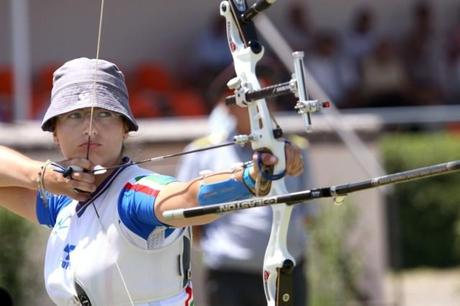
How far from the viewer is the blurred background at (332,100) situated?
9828 millimetres

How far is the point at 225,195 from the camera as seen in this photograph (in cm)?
378

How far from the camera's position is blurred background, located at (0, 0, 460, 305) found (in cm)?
983

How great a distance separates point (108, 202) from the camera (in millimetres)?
4023

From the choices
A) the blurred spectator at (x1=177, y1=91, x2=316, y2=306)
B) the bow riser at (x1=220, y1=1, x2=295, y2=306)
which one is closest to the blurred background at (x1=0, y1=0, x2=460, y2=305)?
the blurred spectator at (x1=177, y1=91, x2=316, y2=306)

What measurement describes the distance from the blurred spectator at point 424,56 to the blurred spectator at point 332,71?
767 millimetres

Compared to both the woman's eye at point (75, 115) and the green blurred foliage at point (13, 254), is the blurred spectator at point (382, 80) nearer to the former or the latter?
the green blurred foliage at point (13, 254)

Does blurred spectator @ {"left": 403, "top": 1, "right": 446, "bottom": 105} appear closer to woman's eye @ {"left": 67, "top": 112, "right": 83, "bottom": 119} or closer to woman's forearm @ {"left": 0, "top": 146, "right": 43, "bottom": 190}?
woman's forearm @ {"left": 0, "top": 146, "right": 43, "bottom": 190}

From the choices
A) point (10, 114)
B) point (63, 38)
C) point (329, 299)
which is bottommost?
point (329, 299)

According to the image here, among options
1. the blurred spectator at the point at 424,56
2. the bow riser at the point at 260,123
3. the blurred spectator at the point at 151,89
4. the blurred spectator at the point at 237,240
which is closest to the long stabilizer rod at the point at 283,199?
the bow riser at the point at 260,123

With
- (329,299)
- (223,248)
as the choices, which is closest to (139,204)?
(223,248)

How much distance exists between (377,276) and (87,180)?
20.4 ft

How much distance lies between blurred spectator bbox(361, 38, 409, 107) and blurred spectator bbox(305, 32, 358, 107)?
0.15 m

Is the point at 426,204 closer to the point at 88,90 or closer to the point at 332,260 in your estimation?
the point at 332,260

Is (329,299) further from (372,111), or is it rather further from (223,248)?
(372,111)
